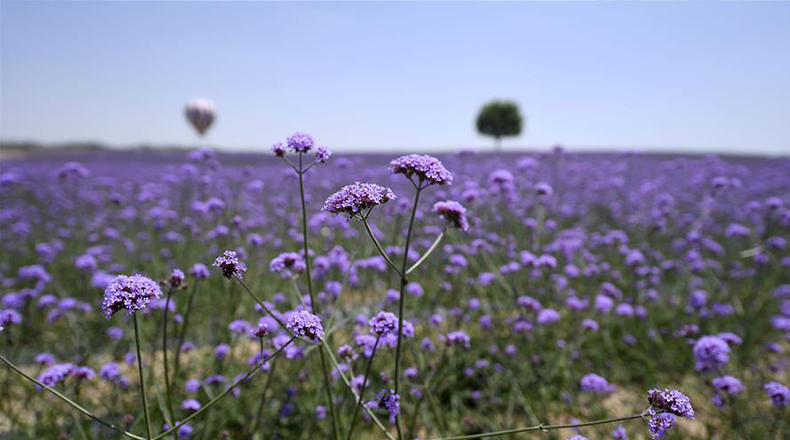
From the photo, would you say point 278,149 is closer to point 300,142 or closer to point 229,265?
point 300,142

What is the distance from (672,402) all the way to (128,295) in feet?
5.94

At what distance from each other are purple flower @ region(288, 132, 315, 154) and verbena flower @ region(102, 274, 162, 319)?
741 mm

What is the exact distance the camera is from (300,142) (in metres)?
1.82

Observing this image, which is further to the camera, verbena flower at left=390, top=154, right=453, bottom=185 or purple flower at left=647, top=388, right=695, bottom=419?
verbena flower at left=390, top=154, right=453, bottom=185

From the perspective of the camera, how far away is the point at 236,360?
388cm

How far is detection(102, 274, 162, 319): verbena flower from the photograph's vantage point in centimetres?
141

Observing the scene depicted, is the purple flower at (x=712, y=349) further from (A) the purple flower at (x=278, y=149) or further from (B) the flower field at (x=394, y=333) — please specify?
(A) the purple flower at (x=278, y=149)

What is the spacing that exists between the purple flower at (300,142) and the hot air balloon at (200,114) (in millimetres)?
20273

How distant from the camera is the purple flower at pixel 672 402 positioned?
1.36m

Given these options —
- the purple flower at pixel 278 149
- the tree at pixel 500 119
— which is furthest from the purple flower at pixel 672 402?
the tree at pixel 500 119

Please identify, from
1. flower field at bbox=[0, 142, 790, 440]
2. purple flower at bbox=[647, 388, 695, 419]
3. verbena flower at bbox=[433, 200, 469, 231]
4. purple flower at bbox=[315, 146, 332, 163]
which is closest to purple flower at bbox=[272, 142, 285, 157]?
flower field at bbox=[0, 142, 790, 440]

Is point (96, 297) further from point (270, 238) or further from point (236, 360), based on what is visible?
point (236, 360)

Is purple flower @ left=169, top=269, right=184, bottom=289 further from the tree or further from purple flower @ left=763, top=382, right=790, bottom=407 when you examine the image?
the tree

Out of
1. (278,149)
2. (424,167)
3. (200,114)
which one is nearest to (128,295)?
(278,149)
